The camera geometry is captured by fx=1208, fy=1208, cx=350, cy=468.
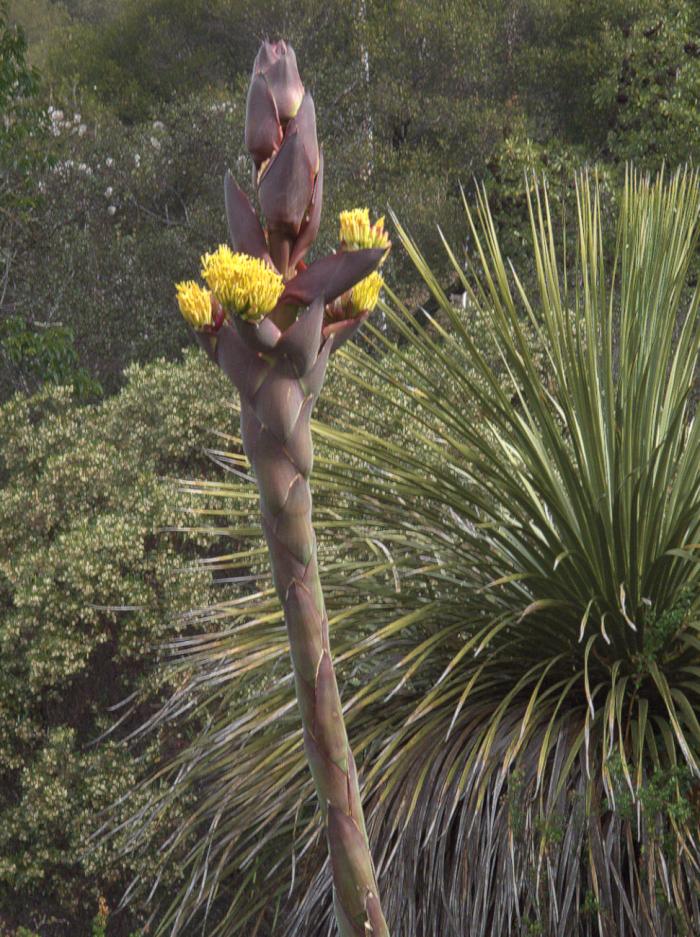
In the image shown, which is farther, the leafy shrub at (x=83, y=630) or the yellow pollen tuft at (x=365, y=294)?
the leafy shrub at (x=83, y=630)

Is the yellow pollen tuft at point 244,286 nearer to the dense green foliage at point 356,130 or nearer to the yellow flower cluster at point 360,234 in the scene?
the yellow flower cluster at point 360,234

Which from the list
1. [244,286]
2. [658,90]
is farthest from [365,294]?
[658,90]

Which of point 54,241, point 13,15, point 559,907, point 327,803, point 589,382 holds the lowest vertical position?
point 559,907

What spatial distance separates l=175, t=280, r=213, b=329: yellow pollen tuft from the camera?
60.4 inches

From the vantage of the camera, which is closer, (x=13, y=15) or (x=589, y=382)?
(x=589, y=382)

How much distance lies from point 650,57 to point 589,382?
10.4 m

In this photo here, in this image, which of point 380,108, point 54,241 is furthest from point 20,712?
point 380,108

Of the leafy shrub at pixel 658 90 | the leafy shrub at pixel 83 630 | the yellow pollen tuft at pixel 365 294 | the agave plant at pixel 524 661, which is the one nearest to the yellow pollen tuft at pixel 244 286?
the yellow pollen tuft at pixel 365 294

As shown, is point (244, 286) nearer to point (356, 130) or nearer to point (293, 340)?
point (293, 340)

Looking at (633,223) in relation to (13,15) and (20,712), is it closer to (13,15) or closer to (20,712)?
(20,712)

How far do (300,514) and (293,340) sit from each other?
22 centimetres

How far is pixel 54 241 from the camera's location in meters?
14.6

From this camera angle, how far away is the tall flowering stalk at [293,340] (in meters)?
1.51

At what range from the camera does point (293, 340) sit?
4.96 feet
